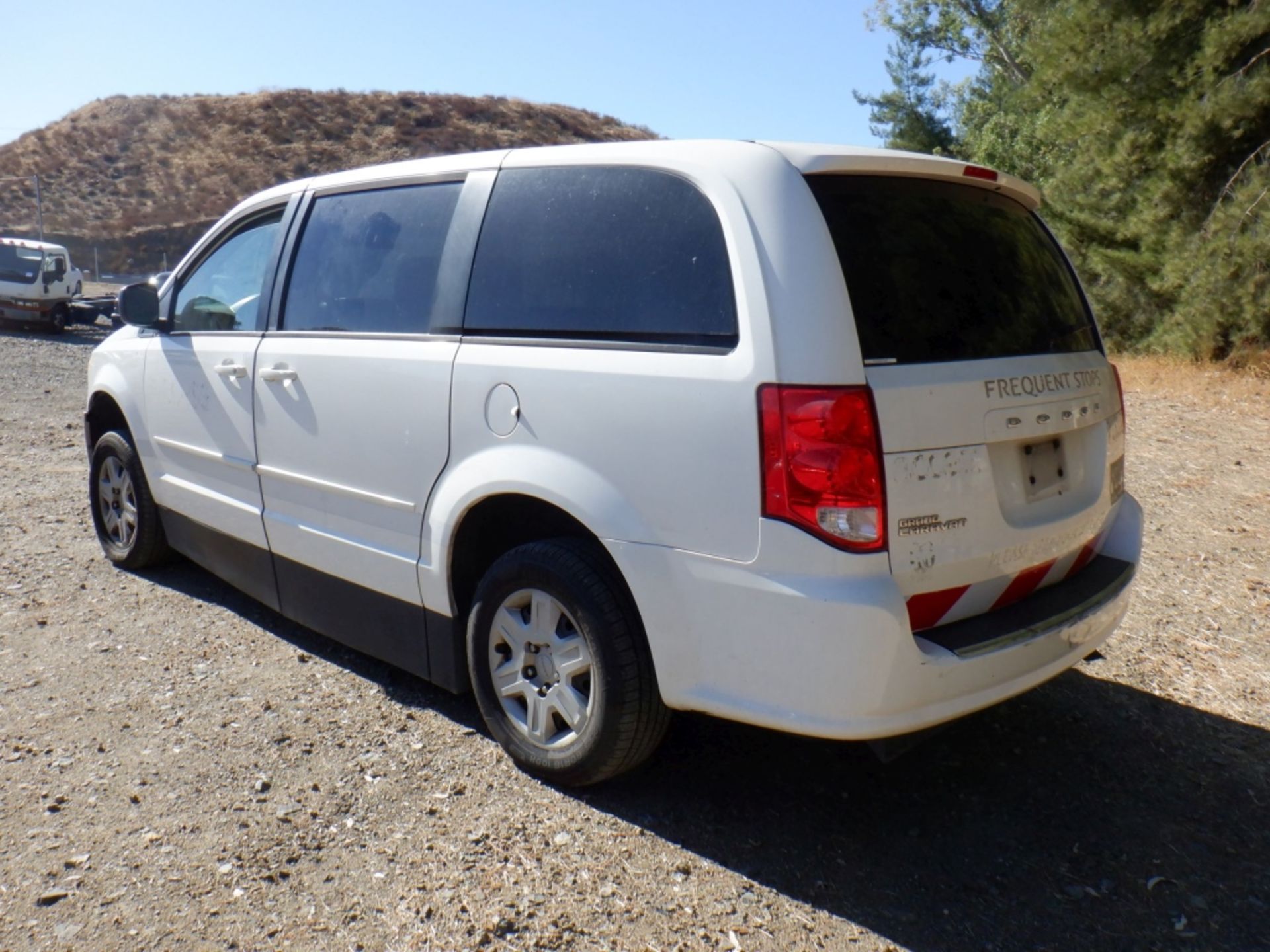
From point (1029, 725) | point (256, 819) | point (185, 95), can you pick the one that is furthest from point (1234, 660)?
point (185, 95)

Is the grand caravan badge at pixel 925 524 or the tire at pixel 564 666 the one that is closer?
the grand caravan badge at pixel 925 524

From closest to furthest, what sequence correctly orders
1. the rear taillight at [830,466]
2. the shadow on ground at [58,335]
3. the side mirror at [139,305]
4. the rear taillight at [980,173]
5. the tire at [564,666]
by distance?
1. the rear taillight at [830,466]
2. the tire at [564,666]
3. the rear taillight at [980,173]
4. the side mirror at [139,305]
5. the shadow on ground at [58,335]

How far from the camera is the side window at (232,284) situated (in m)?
4.81

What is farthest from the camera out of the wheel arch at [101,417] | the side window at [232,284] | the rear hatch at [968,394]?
the wheel arch at [101,417]

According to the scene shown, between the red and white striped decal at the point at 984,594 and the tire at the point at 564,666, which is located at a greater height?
the red and white striped decal at the point at 984,594

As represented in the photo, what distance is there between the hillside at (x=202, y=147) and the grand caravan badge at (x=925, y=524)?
5727 cm

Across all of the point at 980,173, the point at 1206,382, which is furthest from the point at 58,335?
the point at 980,173

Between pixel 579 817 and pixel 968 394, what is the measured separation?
1.68 meters

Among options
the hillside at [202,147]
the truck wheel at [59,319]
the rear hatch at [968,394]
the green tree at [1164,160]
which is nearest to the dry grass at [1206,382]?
the green tree at [1164,160]

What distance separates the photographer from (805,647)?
A: 2.90 m

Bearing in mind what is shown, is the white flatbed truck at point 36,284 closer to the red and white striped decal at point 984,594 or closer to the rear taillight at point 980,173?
the rear taillight at point 980,173

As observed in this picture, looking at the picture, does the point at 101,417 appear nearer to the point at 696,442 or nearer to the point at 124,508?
the point at 124,508

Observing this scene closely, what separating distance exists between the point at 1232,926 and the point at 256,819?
2708mm

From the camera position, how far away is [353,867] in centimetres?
315
